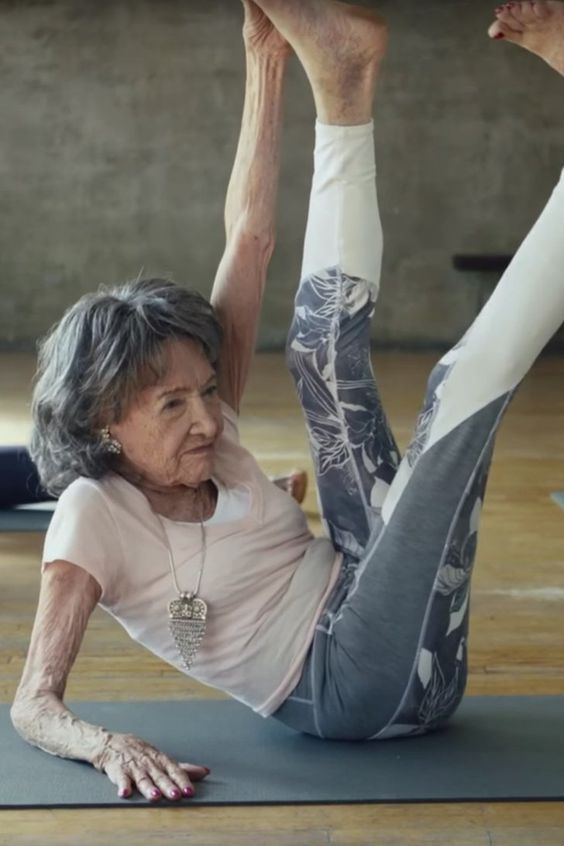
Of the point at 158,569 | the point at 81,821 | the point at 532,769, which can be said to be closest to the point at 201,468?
the point at 158,569

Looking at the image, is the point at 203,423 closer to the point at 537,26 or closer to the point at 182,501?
the point at 182,501

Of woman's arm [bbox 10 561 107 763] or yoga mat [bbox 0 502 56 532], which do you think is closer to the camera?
woman's arm [bbox 10 561 107 763]

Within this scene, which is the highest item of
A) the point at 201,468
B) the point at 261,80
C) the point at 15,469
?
the point at 261,80

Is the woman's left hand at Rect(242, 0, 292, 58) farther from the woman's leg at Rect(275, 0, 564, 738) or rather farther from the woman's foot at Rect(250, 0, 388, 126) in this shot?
the woman's leg at Rect(275, 0, 564, 738)

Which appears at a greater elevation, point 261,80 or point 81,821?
point 261,80

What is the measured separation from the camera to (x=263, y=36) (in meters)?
2.51

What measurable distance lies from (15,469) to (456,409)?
2675 millimetres

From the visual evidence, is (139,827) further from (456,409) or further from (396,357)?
(396,357)

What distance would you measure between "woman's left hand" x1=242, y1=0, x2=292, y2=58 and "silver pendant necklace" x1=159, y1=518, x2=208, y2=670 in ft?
2.91

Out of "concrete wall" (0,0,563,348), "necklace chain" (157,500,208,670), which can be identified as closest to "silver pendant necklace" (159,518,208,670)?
"necklace chain" (157,500,208,670)

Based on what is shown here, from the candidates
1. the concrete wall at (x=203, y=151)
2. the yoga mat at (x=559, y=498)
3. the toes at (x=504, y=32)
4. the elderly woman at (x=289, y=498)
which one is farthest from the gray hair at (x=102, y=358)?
the concrete wall at (x=203, y=151)

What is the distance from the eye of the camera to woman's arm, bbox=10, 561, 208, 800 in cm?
217

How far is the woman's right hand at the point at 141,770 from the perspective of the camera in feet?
7.09

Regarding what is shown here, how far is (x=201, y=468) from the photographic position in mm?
2295
